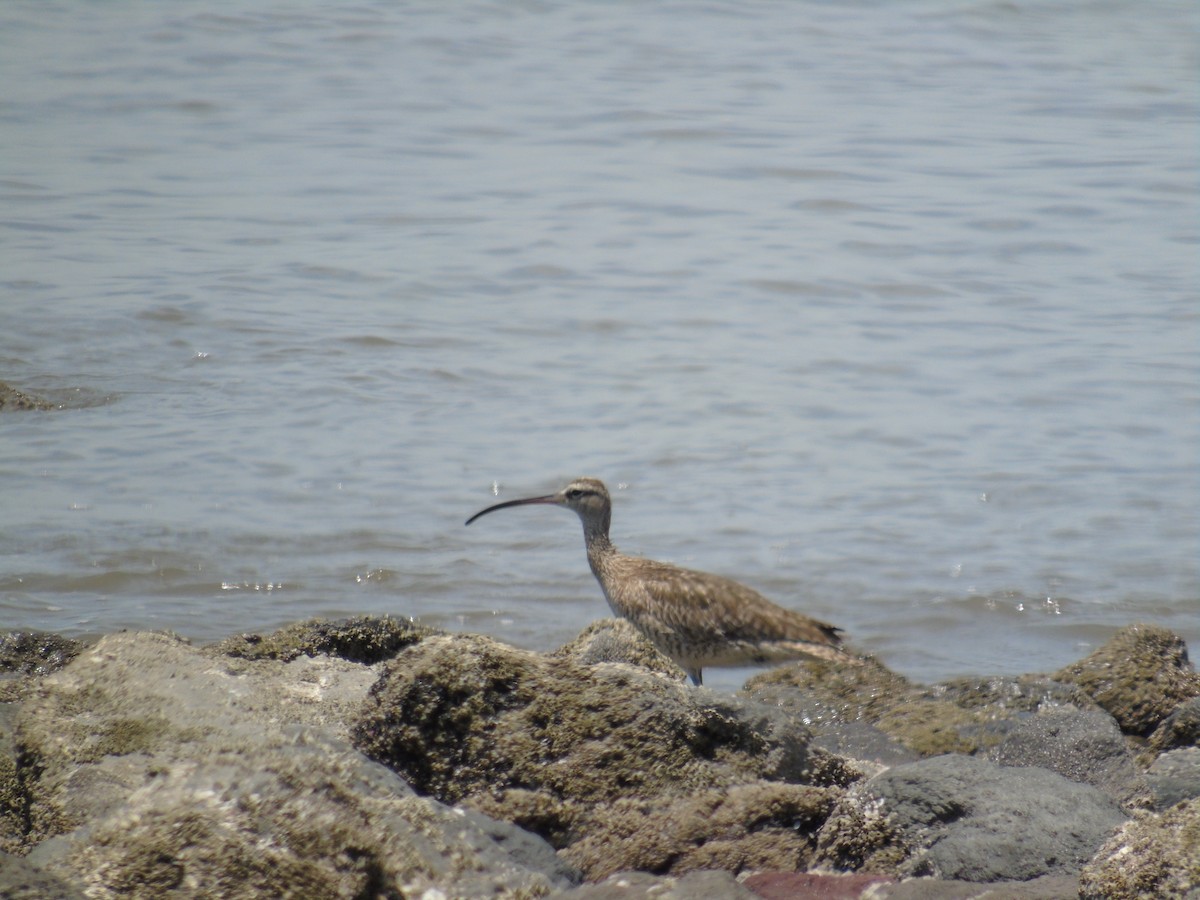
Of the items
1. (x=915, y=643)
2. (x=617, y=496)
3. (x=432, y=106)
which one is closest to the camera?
(x=915, y=643)

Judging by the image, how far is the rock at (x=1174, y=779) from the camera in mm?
4578

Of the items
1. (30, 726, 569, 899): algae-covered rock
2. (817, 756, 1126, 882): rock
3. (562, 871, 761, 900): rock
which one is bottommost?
(817, 756, 1126, 882): rock

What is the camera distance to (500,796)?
170 inches

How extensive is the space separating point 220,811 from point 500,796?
1.03 metres

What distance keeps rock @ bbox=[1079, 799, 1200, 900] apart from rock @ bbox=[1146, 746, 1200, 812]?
0.88 m

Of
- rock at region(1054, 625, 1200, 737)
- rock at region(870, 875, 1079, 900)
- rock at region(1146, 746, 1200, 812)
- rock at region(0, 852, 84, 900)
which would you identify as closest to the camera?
rock at region(0, 852, 84, 900)

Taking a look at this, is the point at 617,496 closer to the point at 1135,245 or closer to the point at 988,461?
the point at 988,461

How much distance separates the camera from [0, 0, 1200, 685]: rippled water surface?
9.22 meters

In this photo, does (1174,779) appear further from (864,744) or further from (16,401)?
(16,401)

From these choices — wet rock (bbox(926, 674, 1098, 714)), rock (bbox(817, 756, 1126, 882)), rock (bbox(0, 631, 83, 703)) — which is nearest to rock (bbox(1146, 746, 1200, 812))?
rock (bbox(817, 756, 1126, 882))

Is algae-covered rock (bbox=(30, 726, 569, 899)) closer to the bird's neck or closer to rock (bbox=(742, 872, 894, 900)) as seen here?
rock (bbox=(742, 872, 894, 900))

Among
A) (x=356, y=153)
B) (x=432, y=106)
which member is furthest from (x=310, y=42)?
(x=356, y=153)

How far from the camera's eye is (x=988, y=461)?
10.9 meters

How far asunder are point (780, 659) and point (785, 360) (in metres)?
5.52
